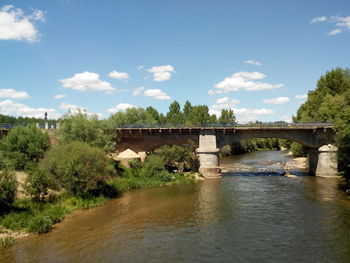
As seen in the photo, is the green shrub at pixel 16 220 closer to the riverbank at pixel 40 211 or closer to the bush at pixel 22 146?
the riverbank at pixel 40 211

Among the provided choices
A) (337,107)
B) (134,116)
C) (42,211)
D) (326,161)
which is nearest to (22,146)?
(42,211)

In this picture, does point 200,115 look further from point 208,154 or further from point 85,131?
point 85,131

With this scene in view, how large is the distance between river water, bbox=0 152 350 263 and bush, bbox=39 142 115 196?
3.13 metres

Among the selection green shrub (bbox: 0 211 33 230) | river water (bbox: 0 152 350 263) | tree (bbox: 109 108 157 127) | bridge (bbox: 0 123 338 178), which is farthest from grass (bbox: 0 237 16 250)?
tree (bbox: 109 108 157 127)

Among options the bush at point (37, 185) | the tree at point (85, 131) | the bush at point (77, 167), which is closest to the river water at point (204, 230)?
the bush at point (77, 167)

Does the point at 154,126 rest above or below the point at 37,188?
above

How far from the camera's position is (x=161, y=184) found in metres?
40.9

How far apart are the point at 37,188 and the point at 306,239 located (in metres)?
23.4

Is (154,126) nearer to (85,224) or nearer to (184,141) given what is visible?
(184,141)

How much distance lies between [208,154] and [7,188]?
95.6 feet

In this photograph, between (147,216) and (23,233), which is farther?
(147,216)

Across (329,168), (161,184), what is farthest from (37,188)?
(329,168)

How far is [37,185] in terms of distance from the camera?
2800 centimetres

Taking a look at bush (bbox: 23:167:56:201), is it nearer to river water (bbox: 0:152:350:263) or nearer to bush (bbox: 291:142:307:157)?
river water (bbox: 0:152:350:263)
